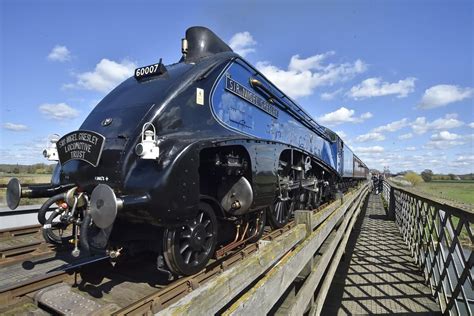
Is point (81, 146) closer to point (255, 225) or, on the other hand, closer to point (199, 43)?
point (199, 43)

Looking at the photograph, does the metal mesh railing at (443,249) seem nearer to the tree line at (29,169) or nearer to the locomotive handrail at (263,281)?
the locomotive handrail at (263,281)

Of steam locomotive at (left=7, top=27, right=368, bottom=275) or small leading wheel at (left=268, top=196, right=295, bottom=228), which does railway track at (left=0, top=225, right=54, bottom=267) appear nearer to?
steam locomotive at (left=7, top=27, right=368, bottom=275)

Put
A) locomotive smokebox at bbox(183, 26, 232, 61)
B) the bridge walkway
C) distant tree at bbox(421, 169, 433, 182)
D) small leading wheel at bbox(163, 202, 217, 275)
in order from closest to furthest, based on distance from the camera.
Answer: small leading wheel at bbox(163, 202, 217, 275), locomotive smokebox at bbox(183, 26, 232, 61), the bridge walkway, distant tree at bbox(421, 169, 433, 182)

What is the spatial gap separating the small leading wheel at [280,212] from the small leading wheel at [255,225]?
59cm

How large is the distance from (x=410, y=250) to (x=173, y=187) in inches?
392

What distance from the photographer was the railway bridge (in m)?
2.44

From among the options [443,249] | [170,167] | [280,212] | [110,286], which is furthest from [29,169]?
[443,249]

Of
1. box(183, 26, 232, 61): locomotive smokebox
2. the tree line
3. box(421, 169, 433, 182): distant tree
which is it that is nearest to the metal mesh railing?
box(183, 26, 232, 61): locomotive smokebox

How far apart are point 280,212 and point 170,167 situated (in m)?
3.59

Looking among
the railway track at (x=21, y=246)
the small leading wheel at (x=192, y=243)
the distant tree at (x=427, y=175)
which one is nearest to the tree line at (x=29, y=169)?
the railway track at (x=21, y=246)

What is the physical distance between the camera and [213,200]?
4.12 metres

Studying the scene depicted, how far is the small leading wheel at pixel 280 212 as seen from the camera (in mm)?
5887

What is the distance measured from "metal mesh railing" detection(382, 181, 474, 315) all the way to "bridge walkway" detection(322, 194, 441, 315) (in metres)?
0.31

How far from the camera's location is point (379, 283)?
8.53 m
